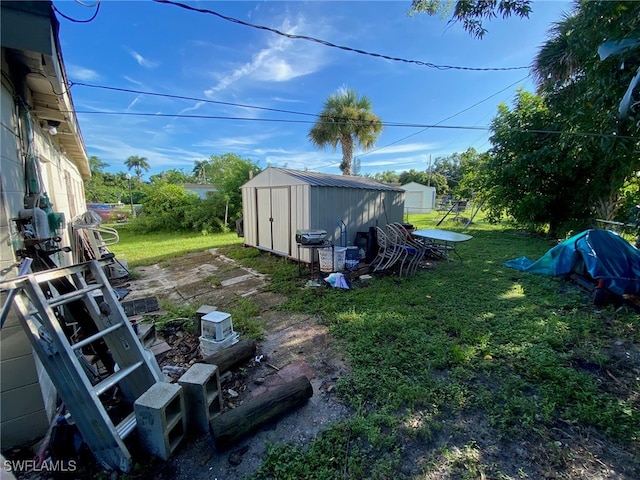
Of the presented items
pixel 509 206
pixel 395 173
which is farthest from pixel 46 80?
pixel 395 173

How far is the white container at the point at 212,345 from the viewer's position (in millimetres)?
2676

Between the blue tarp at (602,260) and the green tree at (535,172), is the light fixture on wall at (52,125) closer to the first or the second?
the blue tarp at (602,260)

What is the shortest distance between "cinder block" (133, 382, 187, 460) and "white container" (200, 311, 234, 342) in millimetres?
977

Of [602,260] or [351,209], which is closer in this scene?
[602,260]

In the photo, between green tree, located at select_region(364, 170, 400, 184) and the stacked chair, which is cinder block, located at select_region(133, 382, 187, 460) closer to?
the stacked chair

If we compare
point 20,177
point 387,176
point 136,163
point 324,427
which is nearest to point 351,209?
point 324,427

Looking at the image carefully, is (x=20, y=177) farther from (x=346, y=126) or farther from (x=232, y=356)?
(x=346, y=126)

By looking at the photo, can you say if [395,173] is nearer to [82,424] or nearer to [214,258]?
[214,258]

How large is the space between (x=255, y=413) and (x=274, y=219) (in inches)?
215

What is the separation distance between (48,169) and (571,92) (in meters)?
10.3

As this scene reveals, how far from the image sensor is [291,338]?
3.13m

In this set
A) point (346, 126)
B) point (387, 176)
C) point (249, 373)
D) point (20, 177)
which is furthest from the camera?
point (387, 176)

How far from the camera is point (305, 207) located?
585cm

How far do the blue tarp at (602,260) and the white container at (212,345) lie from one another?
5.25 meters
